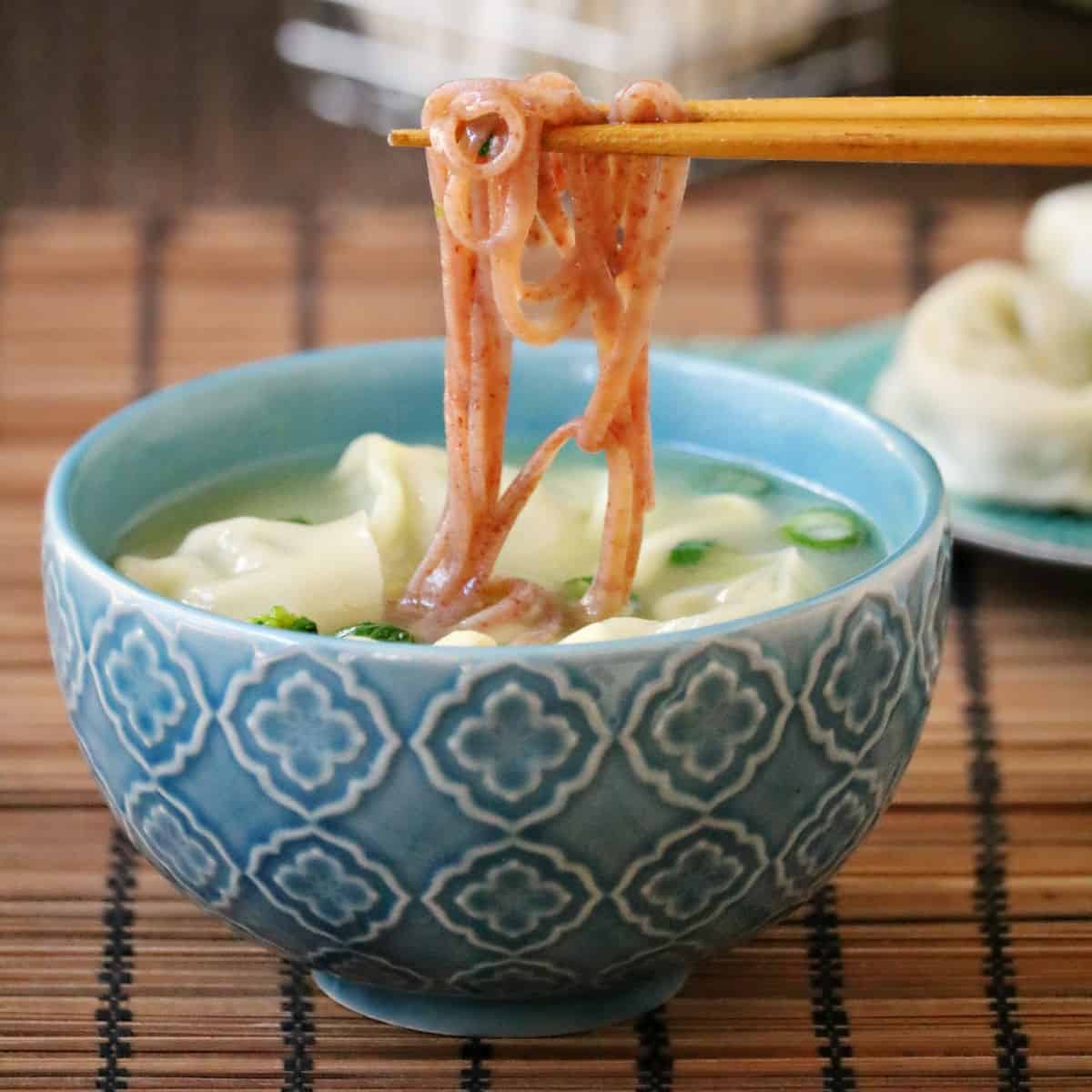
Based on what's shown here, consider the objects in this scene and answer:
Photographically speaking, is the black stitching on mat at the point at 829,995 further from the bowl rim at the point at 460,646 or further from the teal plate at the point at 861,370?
the teal plate at the point at 861,370

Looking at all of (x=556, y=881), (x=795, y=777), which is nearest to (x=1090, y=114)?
(x=795, y=777)

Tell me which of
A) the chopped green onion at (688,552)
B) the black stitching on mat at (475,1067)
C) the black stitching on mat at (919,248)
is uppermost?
the black stitching on mat at (919,248)

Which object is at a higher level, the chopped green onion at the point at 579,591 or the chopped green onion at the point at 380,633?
the chopped green onion at the point at 579,591

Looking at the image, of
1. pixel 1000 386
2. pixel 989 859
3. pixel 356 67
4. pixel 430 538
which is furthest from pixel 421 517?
pixel 356 67

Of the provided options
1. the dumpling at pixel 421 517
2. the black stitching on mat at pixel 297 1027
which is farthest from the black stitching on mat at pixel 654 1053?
the dumpling at pixel 421 517

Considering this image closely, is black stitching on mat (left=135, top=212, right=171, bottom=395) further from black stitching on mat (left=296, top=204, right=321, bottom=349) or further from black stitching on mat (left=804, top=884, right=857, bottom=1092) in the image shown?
black stitching on mat (left=804, top=884, right=857, bottom=1092)

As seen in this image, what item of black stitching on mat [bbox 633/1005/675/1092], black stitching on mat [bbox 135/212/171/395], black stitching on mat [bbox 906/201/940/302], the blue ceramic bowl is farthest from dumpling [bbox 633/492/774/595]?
black stitching on mat [bbox 906/201/940/302]

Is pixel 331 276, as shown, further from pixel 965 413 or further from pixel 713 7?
pixel 713 7
